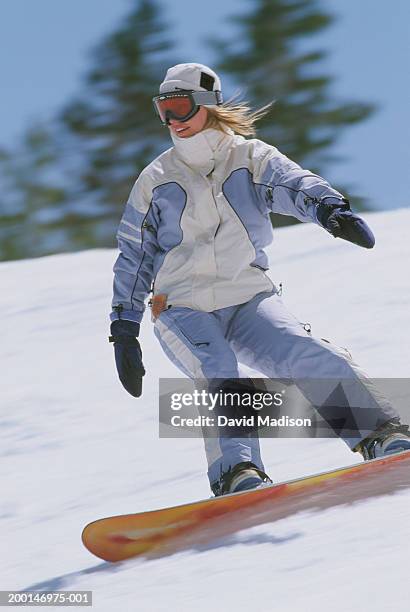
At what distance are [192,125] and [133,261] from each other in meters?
0.52

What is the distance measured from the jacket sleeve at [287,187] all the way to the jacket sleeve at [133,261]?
1.34 ft

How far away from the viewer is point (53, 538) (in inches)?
169

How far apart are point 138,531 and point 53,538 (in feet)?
2.86

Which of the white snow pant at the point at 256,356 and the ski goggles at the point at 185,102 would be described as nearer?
the white snow pant at the point at 256,356

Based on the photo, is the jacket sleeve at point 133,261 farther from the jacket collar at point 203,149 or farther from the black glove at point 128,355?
the jacket collar at point 203,149

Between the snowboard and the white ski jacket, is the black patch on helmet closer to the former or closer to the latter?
the white ski jacket

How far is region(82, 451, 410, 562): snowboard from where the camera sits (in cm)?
347

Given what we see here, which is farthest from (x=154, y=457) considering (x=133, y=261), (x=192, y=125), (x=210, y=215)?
(x=192, y=125)


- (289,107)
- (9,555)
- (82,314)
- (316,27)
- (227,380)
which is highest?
(316,27)

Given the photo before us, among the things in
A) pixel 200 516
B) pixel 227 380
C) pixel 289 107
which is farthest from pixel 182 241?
pixel 289 107

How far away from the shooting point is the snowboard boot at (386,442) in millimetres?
3576

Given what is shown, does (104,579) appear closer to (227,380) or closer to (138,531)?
(138,531)

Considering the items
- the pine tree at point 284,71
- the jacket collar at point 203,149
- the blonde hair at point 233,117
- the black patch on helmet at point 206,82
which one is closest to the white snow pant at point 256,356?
the jacket collar at point 203,149

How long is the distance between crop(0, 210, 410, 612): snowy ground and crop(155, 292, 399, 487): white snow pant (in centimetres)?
39
